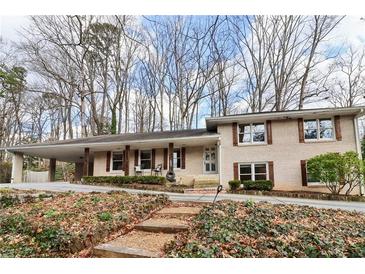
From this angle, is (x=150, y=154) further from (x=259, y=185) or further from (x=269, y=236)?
(x=269, y=236)

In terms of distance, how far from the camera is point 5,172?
13797 millimetres

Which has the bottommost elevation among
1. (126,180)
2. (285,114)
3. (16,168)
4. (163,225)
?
(163,225)

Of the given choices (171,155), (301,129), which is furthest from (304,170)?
(171,155)

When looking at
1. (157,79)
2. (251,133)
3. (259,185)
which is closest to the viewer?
(259,185)

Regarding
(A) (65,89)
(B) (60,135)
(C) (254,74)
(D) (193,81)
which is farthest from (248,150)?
(B) (60,135)

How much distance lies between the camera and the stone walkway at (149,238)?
10.2 feet

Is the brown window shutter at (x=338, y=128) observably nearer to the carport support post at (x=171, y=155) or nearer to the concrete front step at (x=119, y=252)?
the carport support post at (x=171, y=155)

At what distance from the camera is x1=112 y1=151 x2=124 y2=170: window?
1268cm

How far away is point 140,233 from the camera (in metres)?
3.91

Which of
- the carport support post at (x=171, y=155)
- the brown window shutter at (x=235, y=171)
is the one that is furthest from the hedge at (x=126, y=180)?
the brown window shutter at (x=235, y=171)

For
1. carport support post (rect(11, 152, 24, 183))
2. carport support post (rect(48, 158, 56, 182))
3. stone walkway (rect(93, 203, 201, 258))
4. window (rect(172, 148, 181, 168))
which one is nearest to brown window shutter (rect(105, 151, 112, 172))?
window (rect(172, 148, 181, 168))

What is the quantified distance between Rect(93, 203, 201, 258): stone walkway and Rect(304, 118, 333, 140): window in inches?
284

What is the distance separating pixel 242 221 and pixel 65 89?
49.9 ft

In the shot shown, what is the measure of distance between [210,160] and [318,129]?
15.2ft
